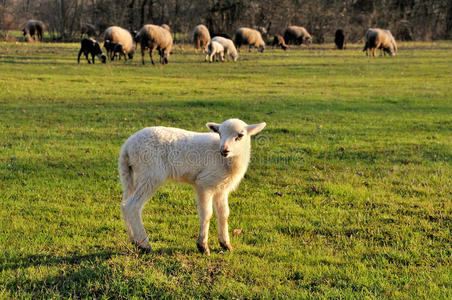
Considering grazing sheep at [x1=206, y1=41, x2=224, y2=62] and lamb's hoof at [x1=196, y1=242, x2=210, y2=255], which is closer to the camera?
lamb's hoof at [x1=196, y1=242, x2=210, y2=255]

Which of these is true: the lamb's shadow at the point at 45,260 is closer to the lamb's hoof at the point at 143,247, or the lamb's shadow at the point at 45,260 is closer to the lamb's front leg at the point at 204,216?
the lamb's hoof at the point at 143,247

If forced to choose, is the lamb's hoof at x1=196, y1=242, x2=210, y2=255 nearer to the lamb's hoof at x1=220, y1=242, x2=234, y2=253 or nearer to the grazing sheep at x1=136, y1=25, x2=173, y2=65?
the lamb's hoof at x1=220, y1=242, x2=234, y2=253

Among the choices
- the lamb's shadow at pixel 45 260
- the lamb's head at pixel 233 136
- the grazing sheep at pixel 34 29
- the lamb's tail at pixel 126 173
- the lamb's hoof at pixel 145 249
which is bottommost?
the lamb's shadow at pixel 45 260

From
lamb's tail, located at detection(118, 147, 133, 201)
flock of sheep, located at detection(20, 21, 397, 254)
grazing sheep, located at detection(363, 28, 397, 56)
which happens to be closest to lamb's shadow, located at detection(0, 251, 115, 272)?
flock of sheep, located at detection(20, 21, 397, 254)

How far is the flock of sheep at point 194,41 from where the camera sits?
90.8 ft

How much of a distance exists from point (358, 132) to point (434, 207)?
4.78 m

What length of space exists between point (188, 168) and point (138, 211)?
0.73 meters

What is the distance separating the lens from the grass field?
395cm

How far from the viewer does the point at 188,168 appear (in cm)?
458

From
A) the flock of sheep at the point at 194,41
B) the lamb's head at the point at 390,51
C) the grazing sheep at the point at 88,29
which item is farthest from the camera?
the grazing sheep at the point at 88,29

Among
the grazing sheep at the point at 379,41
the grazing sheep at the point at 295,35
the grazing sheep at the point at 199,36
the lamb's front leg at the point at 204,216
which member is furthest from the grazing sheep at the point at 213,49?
the lamb's front leg at the point at 204,216

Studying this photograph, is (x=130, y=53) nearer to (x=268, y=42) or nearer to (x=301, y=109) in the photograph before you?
(x=301, y=109)

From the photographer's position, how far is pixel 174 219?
17.9 feet

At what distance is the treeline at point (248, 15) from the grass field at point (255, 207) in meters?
39.5
